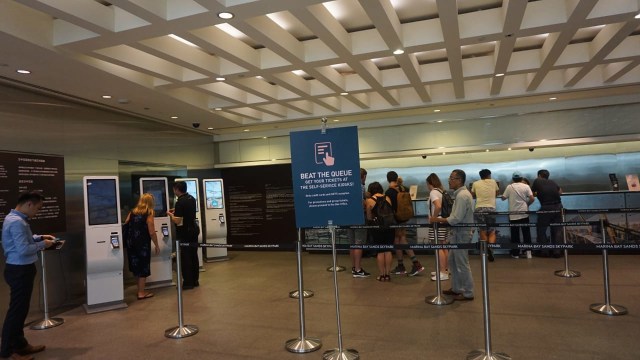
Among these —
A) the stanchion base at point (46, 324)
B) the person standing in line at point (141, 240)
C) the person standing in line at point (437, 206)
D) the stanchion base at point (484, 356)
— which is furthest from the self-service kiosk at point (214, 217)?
the stanchion base at point (484, 356)

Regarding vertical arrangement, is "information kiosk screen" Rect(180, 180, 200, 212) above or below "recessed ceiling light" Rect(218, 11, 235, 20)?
Result: below

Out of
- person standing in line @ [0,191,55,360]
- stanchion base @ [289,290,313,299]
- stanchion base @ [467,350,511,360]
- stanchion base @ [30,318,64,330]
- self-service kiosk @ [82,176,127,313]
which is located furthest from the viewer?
stanchion base @ [289,290,313,299]

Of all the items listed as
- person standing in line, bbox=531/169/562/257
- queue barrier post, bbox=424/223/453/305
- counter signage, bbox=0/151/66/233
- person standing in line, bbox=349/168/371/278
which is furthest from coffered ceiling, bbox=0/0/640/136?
queue barrier post, bbox=424/223/453/305

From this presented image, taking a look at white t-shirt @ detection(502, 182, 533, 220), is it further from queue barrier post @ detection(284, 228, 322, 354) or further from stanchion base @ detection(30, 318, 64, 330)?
stanchion base @ detection(30, 318, 64, 330)

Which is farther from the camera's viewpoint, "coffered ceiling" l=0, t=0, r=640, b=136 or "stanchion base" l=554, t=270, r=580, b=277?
"stanchion base" l=554, t=270, r=580, b=277

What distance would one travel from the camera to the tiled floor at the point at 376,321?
3920mm

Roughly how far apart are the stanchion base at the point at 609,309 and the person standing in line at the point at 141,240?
19.1 feet

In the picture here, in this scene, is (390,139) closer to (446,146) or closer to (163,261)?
(446,146)

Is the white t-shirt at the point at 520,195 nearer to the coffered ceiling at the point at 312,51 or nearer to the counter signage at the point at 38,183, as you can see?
the coffered ceiling at the point at 312,51

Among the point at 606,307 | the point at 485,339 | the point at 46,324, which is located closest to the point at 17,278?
→ the point at 46,324

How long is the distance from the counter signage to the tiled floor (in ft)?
4.22

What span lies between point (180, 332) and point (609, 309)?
464cm

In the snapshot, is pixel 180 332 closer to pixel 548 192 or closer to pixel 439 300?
pixel 439 300

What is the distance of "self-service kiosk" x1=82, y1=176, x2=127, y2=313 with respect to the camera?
564 cm
